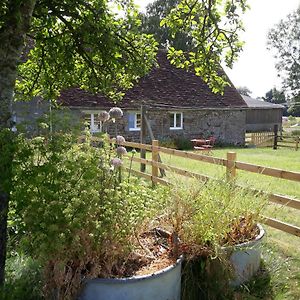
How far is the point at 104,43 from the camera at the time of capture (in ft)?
17.2

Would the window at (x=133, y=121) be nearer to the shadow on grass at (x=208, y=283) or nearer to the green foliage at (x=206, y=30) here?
the green foliage at (x=206, y=30)

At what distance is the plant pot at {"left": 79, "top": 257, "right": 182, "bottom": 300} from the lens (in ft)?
9.19

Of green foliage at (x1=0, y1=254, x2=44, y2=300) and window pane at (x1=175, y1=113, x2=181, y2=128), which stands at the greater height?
window pane at (x1=175, y1=113, x2=181, y2=128)

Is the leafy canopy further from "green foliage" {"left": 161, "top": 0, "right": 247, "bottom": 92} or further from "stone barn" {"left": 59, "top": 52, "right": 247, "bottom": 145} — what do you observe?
"stone barn" {"left": 59, "top": 52, "right": 247, "bottom": 145}

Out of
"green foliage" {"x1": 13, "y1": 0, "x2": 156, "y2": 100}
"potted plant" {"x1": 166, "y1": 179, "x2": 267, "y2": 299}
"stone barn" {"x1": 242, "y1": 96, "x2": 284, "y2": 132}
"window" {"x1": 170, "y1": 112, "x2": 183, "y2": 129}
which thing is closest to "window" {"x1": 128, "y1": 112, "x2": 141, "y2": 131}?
"window" {"x1": 170, "y1": 112, "x2": 183, "y2": 129}

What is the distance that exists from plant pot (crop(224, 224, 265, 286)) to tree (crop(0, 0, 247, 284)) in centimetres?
296

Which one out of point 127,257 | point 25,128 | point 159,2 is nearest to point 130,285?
point 127,257

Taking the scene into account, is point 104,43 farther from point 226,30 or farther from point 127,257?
point 127,257

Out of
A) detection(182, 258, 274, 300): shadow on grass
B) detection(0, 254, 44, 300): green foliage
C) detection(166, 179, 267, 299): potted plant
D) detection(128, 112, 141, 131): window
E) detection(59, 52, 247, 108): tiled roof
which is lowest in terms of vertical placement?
detection(182, 258, 274, 300): shadow on grass

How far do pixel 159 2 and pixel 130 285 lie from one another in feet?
128

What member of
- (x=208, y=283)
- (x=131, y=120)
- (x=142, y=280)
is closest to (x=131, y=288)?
(x=142, y=280)

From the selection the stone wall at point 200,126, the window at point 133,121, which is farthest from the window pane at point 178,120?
the window at point 133,121

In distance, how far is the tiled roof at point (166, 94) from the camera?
1973cm

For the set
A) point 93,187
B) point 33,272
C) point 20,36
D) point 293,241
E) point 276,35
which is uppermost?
point 276,35
